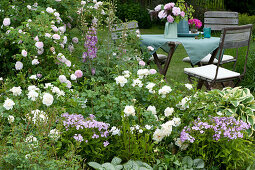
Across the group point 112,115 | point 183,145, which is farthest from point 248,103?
point 112,115

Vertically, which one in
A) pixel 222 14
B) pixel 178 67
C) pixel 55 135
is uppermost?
pixel 222 14

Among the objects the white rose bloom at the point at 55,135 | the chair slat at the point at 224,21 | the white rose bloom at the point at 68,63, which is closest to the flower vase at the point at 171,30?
the white rose bloom at the point at 68,63

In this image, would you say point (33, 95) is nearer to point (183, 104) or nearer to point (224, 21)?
point (183, 104)

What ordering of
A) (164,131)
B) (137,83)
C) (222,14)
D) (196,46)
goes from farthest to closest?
1. (222,14)
2. (196,46)
3. (137,83)
4. (164,131)

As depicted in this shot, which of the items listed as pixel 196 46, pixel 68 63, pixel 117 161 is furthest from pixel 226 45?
pixel 117 161

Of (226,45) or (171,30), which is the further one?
(171,30)

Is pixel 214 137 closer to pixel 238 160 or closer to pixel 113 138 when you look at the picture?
pixel 238 160

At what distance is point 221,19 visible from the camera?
6.59 metres

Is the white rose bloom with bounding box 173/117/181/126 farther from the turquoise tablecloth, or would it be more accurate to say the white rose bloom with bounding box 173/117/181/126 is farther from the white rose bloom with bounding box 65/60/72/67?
the turquoise tablecloth

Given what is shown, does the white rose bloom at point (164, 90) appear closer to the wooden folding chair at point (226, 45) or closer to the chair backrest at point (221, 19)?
the wooden folding chair at point (226, 45)

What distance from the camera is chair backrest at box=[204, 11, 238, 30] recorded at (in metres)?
6.53

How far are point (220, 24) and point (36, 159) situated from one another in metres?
5.70

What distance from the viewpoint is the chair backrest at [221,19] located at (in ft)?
21.4

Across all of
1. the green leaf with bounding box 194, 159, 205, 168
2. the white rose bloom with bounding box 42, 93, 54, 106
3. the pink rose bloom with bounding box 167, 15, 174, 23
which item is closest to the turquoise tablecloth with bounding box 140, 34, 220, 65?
the pink rose bloom with bounding box 167, 15, 174, 23
